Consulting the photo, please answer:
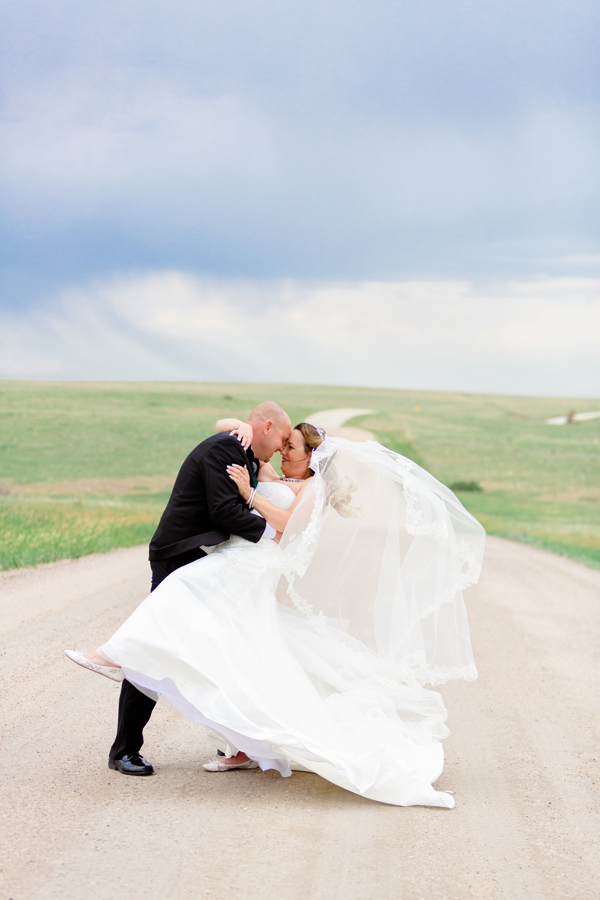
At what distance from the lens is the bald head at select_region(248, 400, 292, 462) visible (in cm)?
499

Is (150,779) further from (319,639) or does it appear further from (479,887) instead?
(479,887)

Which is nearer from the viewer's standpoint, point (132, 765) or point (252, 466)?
point (132, 765)

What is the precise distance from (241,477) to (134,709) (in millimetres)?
1491

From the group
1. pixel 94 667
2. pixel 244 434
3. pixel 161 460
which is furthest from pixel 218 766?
pixel 161 460

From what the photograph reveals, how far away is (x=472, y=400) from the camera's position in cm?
9562

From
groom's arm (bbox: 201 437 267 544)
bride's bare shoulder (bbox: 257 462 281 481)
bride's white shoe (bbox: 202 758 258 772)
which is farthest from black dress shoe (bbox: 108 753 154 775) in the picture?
bride's bare shoulder (bbox: 257 462 281 481)

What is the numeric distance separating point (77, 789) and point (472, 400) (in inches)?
3694

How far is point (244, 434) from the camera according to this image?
193 inches

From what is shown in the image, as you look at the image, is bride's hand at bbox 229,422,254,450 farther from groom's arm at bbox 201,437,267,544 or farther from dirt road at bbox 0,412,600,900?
dirt road at bbox 0,412,600,900

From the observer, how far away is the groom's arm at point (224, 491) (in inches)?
187

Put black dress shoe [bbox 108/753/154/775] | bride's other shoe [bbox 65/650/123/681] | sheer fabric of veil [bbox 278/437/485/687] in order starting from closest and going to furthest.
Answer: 1. bride's other shoe [bbox 65/650/123/681]
2. black dress shoe [bbox 108/753/154/775]
3. sheer fabric of veil [bbox 278/437/485/687]

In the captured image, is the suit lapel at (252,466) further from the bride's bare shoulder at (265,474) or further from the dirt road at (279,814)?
the dirt road at (279,814)

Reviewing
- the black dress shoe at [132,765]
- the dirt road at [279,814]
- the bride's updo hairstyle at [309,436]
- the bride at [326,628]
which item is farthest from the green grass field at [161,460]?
the bride's updo hairstyle at [309,436]

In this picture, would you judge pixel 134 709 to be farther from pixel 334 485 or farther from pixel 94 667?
pixel 334 485
